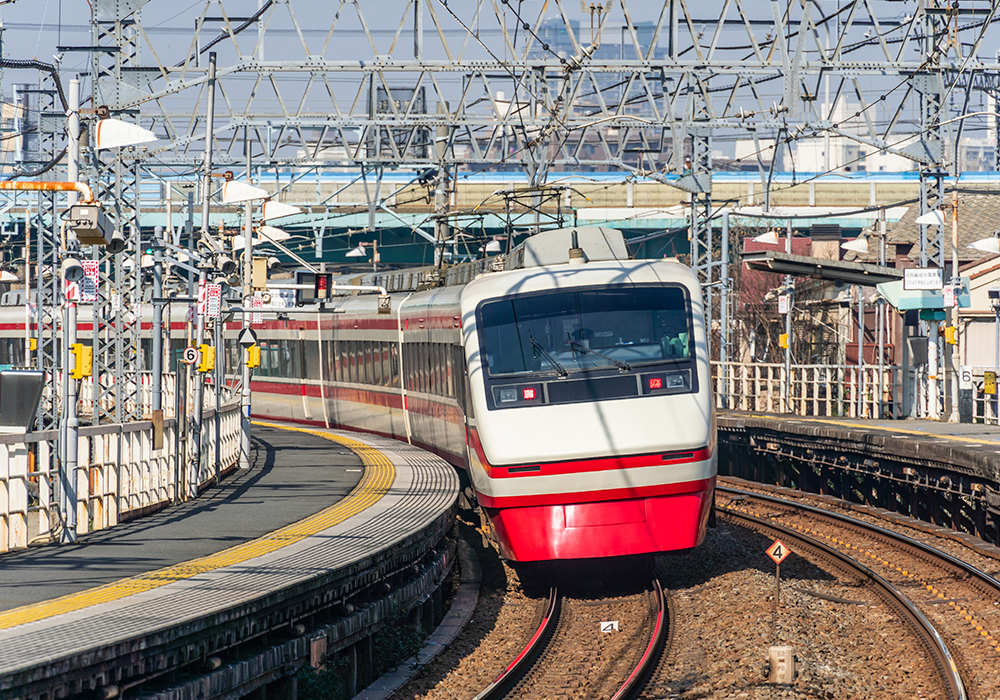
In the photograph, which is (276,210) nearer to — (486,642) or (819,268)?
(819,268)

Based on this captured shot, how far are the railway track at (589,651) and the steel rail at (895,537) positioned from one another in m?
3.86

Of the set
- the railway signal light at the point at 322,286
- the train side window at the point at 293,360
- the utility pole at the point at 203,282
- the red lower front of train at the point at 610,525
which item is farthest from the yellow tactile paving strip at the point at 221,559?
the train side window at the point at 293,360

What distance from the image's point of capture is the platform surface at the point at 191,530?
34.4ft

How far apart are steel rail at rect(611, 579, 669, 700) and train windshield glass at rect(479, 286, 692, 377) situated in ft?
8.57

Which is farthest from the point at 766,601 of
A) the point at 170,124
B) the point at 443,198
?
the point at 170,124

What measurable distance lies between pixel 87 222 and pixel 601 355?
5.45 meters

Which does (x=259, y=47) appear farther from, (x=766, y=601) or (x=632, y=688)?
(x=632, y=688)

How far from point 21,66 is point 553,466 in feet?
46.8

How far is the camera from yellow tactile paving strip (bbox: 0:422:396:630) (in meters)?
8.97

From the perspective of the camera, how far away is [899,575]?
15.6 m

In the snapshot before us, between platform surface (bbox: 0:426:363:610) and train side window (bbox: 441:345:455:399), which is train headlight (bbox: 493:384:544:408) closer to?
platform surface (bbox: 0:426:363:610)

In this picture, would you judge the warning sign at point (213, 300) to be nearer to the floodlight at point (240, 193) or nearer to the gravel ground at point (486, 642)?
the floodlight at point (240, 193)

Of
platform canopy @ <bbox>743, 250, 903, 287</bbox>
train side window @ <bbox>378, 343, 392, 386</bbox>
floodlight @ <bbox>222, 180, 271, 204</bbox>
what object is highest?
floodlight @ <bbox>222, 180, 271, 204</bbox>

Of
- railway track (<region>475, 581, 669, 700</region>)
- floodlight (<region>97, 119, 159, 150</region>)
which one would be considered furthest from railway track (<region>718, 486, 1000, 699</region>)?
floodlight (<region>97, 119, 159, 150</region>)
